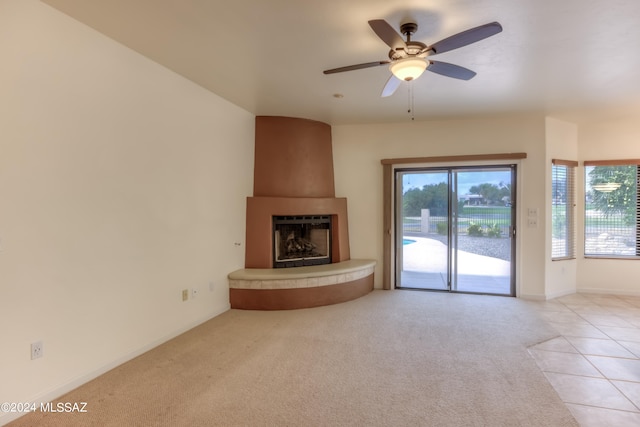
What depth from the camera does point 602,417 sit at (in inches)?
82.4

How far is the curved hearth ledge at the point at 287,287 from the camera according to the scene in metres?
4.23

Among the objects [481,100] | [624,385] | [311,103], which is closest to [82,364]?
[311,103]

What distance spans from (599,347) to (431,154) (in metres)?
3.12

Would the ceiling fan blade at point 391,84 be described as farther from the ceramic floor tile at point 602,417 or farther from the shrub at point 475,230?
the shrub at point 475,230

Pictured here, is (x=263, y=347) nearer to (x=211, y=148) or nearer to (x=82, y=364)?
(x=82, y=364)

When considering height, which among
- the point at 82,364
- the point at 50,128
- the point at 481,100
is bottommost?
the point at 82,364

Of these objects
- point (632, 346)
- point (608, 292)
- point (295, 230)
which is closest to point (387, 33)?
point (295, 230)

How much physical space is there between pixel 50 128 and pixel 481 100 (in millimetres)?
4383

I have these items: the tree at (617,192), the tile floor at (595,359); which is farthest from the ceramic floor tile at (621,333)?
the tree at (617,192)

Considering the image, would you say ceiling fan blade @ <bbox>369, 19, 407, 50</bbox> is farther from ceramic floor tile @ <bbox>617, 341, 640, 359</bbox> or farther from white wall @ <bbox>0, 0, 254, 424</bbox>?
ceramic floor tile @ <bbox>617, 341, 640, 359</bbox>

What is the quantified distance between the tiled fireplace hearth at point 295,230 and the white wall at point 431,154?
0.84ft

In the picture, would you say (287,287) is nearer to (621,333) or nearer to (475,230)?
(475,230)

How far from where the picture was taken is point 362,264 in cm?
496

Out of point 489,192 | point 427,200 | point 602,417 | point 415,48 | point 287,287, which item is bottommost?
Answer: point 602,417
